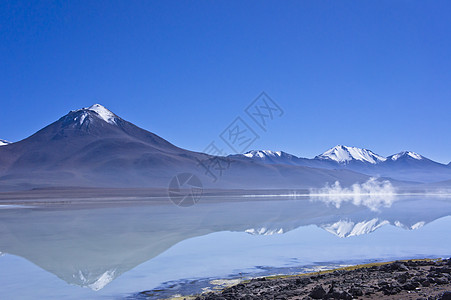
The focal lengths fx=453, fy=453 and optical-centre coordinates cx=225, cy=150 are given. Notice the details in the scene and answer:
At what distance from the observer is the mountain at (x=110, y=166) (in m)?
134

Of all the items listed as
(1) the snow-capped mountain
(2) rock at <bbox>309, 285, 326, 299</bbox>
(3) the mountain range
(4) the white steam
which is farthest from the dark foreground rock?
(3) the mountain range

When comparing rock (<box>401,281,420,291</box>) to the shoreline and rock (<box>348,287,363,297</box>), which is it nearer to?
the shoreline

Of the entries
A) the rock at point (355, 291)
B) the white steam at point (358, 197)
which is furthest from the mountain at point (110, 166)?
the rock at point (355, 291)

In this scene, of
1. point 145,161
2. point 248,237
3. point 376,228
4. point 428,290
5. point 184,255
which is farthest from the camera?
point 145,161

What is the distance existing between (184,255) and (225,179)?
150 m

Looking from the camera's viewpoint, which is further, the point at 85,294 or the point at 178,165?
the point at 178,165

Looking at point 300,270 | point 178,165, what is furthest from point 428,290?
point 178,165

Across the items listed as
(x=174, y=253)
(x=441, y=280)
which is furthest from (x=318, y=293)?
(x=174, y=253)

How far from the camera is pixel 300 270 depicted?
12219 mm

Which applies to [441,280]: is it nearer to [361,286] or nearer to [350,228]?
[361,286]

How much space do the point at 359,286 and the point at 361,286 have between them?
1.5 inches

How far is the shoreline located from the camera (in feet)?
25.6

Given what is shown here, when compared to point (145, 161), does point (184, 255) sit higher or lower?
lower

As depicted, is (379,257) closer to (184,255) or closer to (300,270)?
(300,270)
